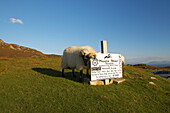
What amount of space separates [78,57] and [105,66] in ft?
9.23

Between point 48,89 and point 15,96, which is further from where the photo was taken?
point 48,89

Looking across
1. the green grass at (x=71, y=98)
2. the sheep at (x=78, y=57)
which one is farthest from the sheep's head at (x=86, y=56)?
the green grass at (x=71, y=98)

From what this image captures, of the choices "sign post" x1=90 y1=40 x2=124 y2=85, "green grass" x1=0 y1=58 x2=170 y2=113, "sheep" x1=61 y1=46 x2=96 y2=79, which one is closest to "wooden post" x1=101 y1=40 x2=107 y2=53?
"sign post" x1=90 y1=40 x2=124 y2=85

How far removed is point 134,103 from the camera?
7.68 metres

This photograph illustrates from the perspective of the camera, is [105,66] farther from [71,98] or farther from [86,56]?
[71,98]

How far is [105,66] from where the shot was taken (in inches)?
422

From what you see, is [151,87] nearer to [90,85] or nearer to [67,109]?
[90,85]

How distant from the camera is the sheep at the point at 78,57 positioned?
9820 mm

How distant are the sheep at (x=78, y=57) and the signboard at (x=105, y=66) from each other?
0.66m

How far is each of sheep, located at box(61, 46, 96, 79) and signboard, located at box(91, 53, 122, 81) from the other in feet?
2.16

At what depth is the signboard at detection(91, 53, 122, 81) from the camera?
10070 mm

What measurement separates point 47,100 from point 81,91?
8.34ft

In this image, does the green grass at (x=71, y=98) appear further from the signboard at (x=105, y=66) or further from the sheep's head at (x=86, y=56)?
the sheep's head at (x=86, y=56)

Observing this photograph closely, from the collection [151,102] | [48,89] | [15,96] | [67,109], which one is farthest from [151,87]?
[15,96]
